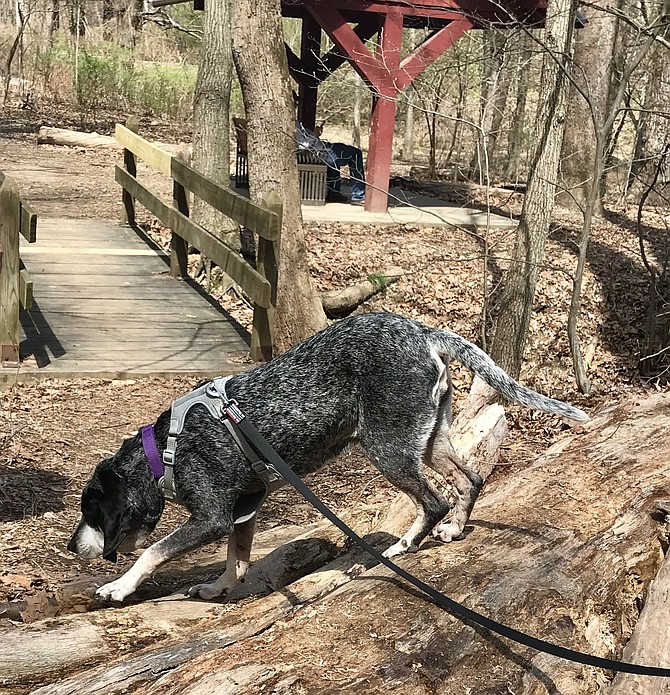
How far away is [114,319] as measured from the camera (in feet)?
29.6

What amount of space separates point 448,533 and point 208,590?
116cm

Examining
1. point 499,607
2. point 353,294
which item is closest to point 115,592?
point 499,607

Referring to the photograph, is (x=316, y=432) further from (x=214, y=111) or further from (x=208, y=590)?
(x=214, y=111)

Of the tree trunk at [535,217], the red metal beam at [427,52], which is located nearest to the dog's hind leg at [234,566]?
the tree trunk at [535,217]

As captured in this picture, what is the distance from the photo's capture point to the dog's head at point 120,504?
423cm

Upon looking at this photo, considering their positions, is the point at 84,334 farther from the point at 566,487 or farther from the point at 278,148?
the point at 566,487

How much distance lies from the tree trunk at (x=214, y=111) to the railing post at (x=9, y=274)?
4767 millimetres

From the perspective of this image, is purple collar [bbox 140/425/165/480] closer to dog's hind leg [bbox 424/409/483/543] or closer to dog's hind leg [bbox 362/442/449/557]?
dog's hind leg [bbox 362/442/449/557]

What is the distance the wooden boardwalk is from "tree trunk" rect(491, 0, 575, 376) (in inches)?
110

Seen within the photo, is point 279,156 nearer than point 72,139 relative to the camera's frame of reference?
Yes

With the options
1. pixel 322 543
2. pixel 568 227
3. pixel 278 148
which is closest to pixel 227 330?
pixel 278 148

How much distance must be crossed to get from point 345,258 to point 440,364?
8.34 meters

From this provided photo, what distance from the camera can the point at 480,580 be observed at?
377 centimetres

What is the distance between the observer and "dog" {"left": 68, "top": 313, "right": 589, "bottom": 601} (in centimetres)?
421
